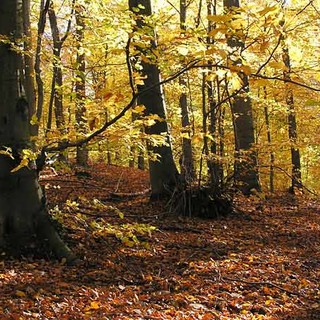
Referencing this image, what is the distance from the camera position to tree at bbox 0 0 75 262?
4625 millimetres

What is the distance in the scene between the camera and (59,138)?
418 centimetres

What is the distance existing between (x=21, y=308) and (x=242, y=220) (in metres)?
5.45

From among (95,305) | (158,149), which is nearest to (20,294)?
(95,305)

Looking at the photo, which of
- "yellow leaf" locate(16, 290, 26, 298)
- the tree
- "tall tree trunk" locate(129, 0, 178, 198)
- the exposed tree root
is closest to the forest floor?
"yellow leaf" locate(16, 290, 26, 298)

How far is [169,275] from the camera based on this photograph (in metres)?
4.94

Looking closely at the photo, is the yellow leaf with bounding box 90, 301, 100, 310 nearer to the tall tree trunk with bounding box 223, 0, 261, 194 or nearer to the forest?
the forest

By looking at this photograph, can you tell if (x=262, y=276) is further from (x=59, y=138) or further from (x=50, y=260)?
(x=59, y=138)

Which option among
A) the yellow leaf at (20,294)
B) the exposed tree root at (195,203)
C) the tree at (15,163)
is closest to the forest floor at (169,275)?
the yellow leaf at (20,294)

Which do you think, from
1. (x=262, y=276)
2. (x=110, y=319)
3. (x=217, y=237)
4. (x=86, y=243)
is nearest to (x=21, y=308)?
(x=110, y=319)

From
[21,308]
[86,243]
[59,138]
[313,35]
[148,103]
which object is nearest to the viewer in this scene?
[21,308]

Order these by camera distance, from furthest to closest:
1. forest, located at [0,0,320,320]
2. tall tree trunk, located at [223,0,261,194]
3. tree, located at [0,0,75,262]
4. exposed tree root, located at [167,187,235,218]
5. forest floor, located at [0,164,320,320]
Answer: tall tree trunk, located at [223,0,261,194] < exposed tree root, located at [167,187,235,218] < tree, located at [0,0,75,262] < forest floor, located at [0,164,320,320] < forest, located at [0,0,320,320]

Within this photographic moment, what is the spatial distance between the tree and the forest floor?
0.28m

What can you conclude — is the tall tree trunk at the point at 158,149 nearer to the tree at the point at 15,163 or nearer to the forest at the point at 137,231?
the forest at the point at 137,231

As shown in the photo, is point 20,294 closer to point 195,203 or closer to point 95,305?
point 95,305
